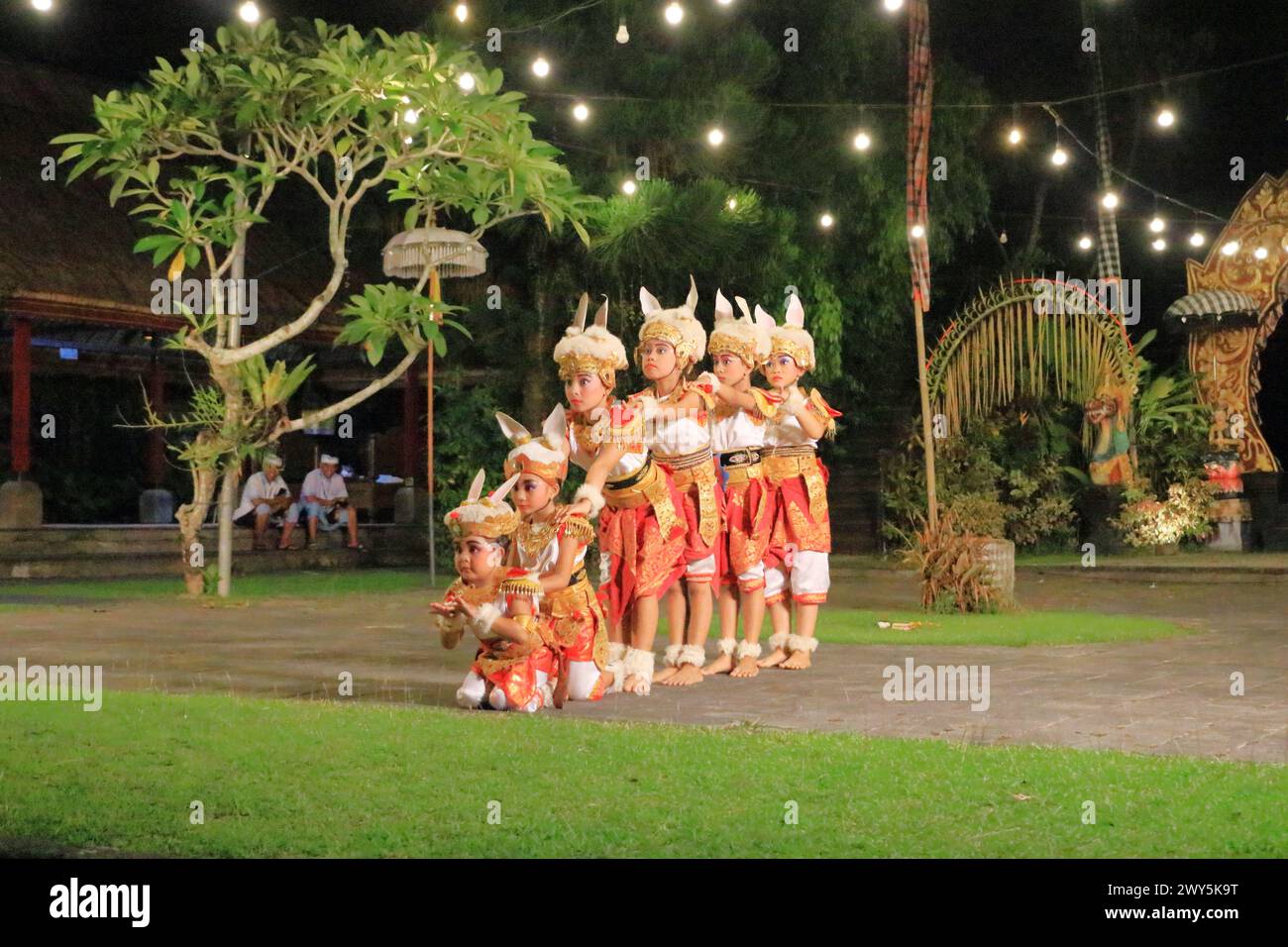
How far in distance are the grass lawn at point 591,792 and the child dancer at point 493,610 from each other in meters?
0.45

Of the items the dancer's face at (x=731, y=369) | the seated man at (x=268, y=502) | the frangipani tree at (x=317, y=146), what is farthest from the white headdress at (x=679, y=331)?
the seated man at (x=268, y=502)

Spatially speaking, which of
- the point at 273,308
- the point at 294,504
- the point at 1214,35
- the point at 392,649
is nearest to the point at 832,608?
the point at 392,649

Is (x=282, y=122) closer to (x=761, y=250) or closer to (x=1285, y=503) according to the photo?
(x=761, y=250)

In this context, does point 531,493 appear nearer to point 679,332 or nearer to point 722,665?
point 679,332

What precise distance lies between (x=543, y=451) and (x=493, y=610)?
90cm

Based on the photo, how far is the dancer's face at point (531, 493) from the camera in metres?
7.27

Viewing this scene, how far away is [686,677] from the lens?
26.5 ft

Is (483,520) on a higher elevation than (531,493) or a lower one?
lower

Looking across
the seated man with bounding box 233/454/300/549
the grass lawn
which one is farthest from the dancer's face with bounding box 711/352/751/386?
the seated man with bounding box 233/454/300/549

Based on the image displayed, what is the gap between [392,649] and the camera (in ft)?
31.9

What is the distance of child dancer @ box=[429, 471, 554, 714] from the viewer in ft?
22.4

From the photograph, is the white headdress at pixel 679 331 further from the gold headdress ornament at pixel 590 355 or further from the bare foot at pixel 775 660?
the bare foot at pixel 775 660

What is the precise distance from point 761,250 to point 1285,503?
9.85 m

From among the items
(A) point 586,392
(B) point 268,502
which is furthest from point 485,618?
(B) point 268,502
